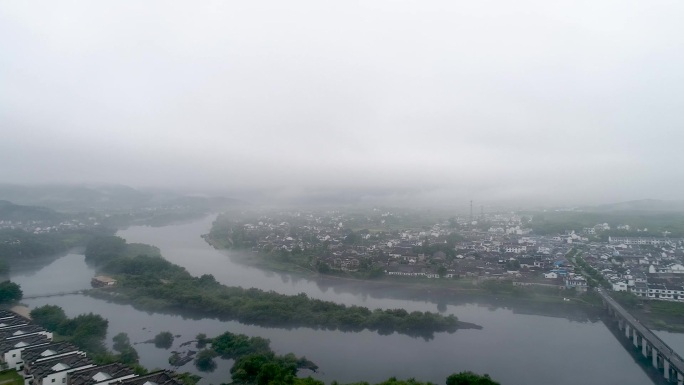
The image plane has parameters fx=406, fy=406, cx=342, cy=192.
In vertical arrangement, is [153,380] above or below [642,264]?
below

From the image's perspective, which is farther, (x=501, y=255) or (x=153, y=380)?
(x=501, y=255)

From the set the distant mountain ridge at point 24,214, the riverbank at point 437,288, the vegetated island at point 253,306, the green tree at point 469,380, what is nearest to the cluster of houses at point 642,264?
the riverbank at point 437,288

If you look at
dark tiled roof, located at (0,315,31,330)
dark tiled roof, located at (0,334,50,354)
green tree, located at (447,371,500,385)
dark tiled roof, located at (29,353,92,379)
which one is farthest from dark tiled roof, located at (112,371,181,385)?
dark tiled roof, located at (0,315,31,330)

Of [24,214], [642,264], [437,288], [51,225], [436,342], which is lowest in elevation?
[436,342]

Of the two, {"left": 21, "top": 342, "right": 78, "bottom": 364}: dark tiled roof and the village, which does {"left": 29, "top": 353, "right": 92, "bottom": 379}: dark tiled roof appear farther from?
the village

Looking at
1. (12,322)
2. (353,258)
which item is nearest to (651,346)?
(353,258)

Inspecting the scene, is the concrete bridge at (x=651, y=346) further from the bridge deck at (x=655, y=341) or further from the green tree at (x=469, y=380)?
the green tree at (x=469, y=380)

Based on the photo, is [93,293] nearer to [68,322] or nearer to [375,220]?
[68,322]

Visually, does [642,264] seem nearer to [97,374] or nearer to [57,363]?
[97,374]

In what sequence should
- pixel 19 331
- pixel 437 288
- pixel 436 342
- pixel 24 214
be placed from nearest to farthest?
pixel 19 331, pixel 436 342, pixel 437 288, pixel 24 214
